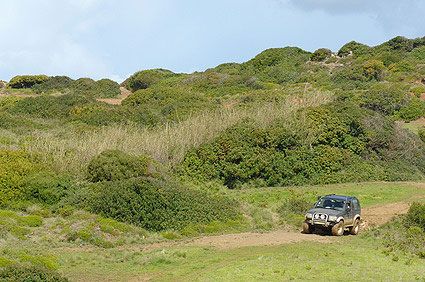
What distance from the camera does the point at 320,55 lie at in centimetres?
8488

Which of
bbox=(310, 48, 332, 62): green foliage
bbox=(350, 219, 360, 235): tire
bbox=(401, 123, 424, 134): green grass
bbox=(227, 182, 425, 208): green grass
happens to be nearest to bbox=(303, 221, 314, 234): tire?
bbox=(350, 219, 360, 235): tire

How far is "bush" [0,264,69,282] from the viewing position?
9562 millimetres

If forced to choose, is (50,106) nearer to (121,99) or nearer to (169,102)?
(169,102)

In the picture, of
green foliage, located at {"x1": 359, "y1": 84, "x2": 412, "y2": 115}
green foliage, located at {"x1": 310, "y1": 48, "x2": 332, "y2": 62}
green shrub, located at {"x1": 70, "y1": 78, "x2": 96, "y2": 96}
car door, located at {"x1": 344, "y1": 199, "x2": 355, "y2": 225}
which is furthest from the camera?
green foliage, located at {"x1": 310, "y1": 48, "x2": 332, "y2": 62}

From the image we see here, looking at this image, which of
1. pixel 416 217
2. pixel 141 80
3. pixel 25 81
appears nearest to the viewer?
pixel 416 217

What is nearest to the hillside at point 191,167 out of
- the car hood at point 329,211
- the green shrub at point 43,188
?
the green shrub at point 43,188

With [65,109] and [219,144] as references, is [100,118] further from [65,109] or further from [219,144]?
[219,144]

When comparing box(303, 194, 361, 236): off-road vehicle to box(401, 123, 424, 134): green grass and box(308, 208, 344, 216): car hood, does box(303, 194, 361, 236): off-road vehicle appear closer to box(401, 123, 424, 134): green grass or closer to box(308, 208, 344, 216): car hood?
box(308, 208, 344, 216): car hood

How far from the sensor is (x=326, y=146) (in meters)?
29.8

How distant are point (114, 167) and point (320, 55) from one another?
228 ft

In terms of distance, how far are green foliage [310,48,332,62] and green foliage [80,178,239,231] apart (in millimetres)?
68657

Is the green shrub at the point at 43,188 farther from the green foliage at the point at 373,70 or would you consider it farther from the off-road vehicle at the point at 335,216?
the green foliage at the point at 373,70

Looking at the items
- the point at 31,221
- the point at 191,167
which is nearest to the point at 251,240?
the point at 31,221

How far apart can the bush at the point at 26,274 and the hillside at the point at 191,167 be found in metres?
1.65
